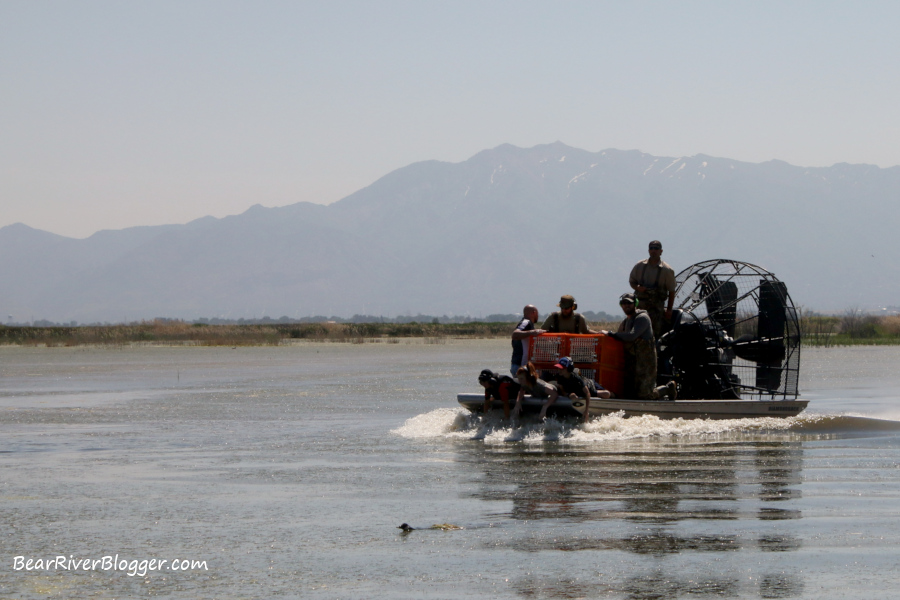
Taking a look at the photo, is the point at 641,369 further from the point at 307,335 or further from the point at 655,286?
the point at 307,335

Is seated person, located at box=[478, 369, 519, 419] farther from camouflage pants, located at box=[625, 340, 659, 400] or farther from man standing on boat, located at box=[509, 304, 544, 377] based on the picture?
camouflage pants, located at box=[625, 340, 659, 400]

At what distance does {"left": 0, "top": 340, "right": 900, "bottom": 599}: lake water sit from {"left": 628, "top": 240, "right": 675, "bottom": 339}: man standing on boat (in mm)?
1702

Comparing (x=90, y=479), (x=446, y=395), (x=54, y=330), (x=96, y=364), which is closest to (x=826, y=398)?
(x=446, y=395)

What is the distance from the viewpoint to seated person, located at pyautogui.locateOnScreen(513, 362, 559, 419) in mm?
15953

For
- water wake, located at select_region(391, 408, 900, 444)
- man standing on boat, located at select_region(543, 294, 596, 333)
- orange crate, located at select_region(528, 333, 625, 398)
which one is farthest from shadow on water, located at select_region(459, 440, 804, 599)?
man standing on boat, located at select_region(543, 294, 596, 333)

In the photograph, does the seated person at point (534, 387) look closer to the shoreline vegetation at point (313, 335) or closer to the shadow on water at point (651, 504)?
the shadow on water at point (651, 504)

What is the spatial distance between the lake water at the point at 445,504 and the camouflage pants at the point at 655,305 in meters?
1.59

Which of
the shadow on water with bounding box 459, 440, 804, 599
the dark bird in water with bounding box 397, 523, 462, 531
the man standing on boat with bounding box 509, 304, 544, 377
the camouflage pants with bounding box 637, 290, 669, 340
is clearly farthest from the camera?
the camouflage pants with bounding box 637, 290, 669, 340

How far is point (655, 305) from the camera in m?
17.3

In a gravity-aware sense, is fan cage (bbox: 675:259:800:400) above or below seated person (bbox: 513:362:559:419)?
above

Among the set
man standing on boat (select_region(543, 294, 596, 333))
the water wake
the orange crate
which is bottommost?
the water wake

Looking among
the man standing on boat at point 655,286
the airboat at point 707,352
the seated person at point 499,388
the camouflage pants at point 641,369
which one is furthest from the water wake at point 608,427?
the man standing on boat at point 655,286

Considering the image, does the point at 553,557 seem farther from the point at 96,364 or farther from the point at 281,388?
the point at 96,364

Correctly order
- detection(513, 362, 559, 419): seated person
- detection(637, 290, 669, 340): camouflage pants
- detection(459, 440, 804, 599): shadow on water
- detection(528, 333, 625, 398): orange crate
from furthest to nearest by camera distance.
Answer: detection(637, 290, 669, 340): camouflage pants → detection(528, 333, 625, 398): orange crate → detection(513, 362, 559, 419): seated person → detection(459, 440, 804, 599): shadow on water
